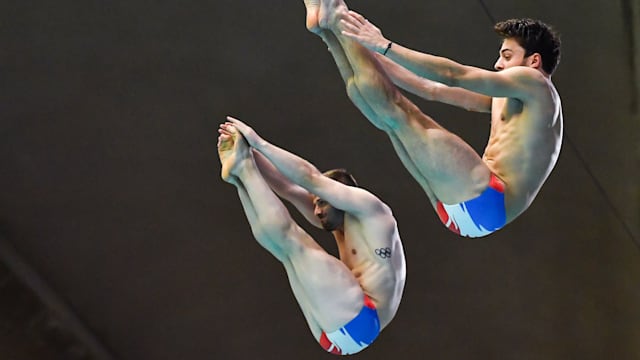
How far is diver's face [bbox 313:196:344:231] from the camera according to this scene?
11.2 ft

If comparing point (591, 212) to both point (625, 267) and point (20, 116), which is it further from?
point (20, 116)

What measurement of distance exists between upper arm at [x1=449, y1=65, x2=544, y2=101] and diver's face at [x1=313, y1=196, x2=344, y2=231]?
743 millimetres

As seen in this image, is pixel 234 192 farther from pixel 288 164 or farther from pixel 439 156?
pixel 439 156

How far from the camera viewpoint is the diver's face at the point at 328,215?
3416 millimetres

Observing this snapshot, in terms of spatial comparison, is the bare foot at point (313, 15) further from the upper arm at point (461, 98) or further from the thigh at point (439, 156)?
the upper arm at point (461, 98)

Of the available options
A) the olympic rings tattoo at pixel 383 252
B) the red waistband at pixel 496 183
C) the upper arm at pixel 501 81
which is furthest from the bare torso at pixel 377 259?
the upper arm at pixel 501 81

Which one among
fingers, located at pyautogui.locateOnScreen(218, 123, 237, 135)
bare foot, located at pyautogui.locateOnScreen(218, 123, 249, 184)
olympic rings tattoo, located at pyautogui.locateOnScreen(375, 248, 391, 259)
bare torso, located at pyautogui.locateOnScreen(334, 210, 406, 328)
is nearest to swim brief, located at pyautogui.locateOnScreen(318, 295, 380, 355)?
bare torso, located at pyautogui.locateOnScreen(334, 210, 406, 328)

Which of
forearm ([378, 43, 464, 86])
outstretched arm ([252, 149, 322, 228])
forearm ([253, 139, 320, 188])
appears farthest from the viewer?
outstretched arm ([252, 149, 322, 228])

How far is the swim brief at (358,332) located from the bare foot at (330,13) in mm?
992

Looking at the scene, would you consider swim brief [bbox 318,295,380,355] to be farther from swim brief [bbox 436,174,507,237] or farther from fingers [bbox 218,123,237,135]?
fingers [bbox 218,123,237,135]

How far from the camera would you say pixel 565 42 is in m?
6.02

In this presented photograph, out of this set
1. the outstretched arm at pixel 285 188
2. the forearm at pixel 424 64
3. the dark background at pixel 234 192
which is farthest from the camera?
the dark background at pixel 234 192

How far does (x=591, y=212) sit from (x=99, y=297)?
11.4ft

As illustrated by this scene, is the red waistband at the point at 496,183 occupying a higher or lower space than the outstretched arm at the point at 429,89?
lower
